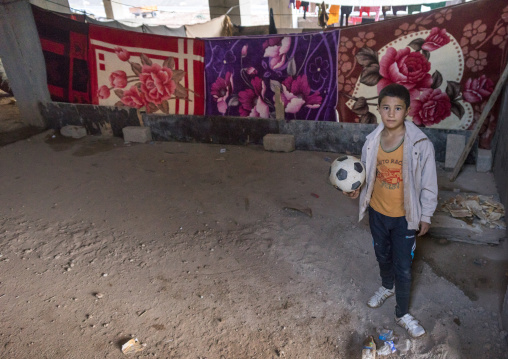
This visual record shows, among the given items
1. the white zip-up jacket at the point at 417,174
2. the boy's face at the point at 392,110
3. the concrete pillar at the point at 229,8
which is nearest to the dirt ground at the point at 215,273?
the white zip-up jacket at the point at 417,174

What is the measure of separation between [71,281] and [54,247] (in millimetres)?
630

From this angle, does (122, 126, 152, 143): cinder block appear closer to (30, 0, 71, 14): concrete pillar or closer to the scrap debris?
the scrap debris

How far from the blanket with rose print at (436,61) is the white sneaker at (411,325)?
332 cm

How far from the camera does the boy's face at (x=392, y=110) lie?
199cm

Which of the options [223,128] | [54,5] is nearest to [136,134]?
Answer: [223,128]

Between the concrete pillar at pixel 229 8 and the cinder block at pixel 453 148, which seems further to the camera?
the concrete pillar at pixel 229 8

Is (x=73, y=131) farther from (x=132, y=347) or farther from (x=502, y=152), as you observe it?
(x=502, y=152)

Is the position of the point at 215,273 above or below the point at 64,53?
below

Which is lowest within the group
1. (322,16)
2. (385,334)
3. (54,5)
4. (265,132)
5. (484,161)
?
(385,334)

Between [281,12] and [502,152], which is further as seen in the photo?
[281,12]

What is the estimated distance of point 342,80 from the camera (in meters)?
5.23

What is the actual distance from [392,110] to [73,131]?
21.0 feet

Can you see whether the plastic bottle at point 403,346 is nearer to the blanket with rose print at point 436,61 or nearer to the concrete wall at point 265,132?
the concrete wall at point 265,132

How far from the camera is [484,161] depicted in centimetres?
452
